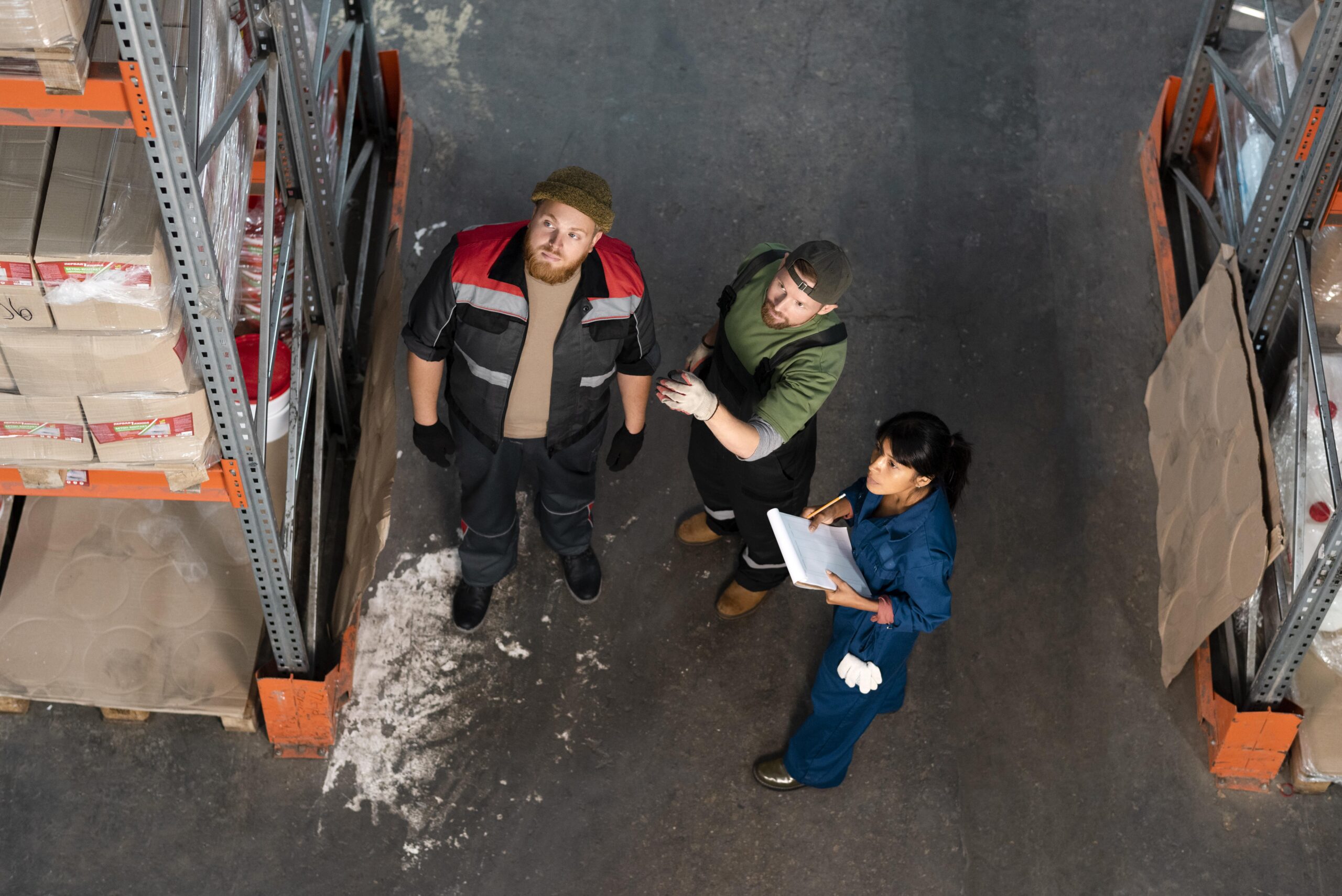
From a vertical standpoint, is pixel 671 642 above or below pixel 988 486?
below

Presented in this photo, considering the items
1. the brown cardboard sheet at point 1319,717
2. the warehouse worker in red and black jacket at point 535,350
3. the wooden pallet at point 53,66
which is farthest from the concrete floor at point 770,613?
the wooden pallet at point 53,66

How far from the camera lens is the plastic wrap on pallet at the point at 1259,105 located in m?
6.21

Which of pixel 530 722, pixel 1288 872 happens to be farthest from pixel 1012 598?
pixel 530 722

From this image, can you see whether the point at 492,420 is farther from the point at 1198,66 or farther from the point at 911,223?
the point at 1198,66

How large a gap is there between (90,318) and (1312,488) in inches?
195

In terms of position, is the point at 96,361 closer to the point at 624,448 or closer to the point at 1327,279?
the point at 624,448

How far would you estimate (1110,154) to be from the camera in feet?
25.1

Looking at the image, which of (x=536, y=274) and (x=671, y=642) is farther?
(x=671, y=642)

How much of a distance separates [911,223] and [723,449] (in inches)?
107

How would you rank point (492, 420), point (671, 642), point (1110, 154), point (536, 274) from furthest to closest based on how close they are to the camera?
point (1110, 154) < point (671, 642) < point (492, 420) < point (536, 274)

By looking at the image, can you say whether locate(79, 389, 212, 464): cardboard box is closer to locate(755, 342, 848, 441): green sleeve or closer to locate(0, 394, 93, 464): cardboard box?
locate(0, 394, 93, 464): cardboard box

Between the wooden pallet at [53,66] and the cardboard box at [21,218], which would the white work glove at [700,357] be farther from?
the wooden pallet at [53,66]

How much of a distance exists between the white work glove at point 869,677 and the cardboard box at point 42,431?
2.84m

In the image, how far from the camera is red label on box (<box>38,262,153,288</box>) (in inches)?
143
